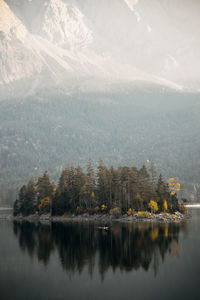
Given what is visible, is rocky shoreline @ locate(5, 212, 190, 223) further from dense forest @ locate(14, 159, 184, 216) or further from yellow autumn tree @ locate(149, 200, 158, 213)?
yellow autumn tree @ locate(149, 200, 158, 213)

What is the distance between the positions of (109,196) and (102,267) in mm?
76776

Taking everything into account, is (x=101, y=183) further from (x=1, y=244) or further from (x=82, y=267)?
(x=82, y=267)

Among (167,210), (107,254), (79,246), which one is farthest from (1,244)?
(167,210)

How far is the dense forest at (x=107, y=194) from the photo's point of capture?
399 feet

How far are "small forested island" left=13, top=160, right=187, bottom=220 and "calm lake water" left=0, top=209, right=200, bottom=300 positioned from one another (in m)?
44.8

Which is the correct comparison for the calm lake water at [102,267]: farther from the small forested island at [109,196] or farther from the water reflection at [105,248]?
the small forested island at [109,196]

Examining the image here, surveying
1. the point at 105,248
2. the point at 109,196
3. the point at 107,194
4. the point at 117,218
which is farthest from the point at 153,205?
the point at 105,248

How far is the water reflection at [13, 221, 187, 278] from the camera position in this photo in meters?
51.7

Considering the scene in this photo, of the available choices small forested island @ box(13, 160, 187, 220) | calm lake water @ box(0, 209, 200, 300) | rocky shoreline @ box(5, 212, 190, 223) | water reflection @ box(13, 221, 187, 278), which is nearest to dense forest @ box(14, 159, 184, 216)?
small forested island @ box(13, 160, 187, 220)

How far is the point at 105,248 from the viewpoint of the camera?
62.3m

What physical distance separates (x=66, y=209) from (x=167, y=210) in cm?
3668

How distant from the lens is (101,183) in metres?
130

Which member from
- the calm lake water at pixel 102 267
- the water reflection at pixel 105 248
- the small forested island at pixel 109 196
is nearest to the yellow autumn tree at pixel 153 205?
the small forested island at pixel 109 196

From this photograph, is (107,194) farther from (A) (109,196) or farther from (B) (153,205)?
(B) (153,205)
